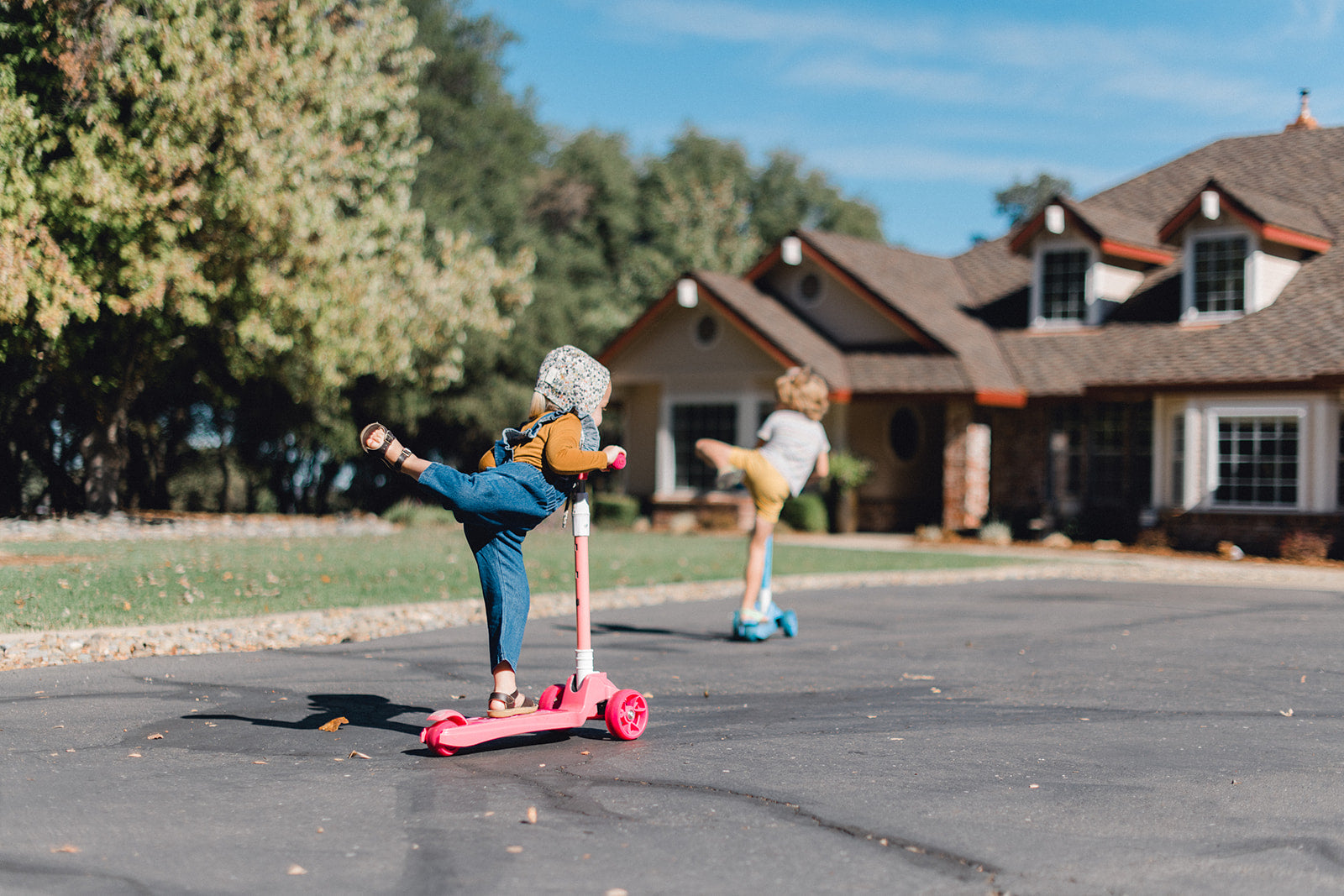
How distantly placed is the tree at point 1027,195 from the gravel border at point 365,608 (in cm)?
4068

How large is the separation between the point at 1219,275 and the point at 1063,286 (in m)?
3.14

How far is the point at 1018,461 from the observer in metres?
24.5

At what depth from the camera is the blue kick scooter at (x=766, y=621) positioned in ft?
32.4

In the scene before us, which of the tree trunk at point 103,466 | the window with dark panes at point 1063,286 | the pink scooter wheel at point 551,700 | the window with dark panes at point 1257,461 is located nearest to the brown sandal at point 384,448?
the pink scooter wheel at point 551,700

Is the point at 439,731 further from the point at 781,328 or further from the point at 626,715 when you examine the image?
the point at 781,328

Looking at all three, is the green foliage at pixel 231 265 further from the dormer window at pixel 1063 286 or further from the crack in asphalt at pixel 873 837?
the crack in asphalt at pixel 873 837

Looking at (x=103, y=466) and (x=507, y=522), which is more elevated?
(x=103, y=466)

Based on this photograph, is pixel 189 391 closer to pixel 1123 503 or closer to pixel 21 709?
pixel 1123 503

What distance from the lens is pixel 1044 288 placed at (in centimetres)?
2534

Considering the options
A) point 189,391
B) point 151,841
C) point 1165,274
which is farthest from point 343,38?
point 151,841

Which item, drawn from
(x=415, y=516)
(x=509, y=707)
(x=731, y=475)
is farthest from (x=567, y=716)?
(x=415, y=516)

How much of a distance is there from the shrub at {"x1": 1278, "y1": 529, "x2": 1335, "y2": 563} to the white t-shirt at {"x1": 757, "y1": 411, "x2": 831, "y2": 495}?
12.7 meters

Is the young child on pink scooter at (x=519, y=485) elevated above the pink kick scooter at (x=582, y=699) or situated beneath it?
elevated above

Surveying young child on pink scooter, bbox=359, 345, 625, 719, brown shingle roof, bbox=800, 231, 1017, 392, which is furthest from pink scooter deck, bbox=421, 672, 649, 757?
brown shingle roof, bbox=800, 231, 1017, 392
